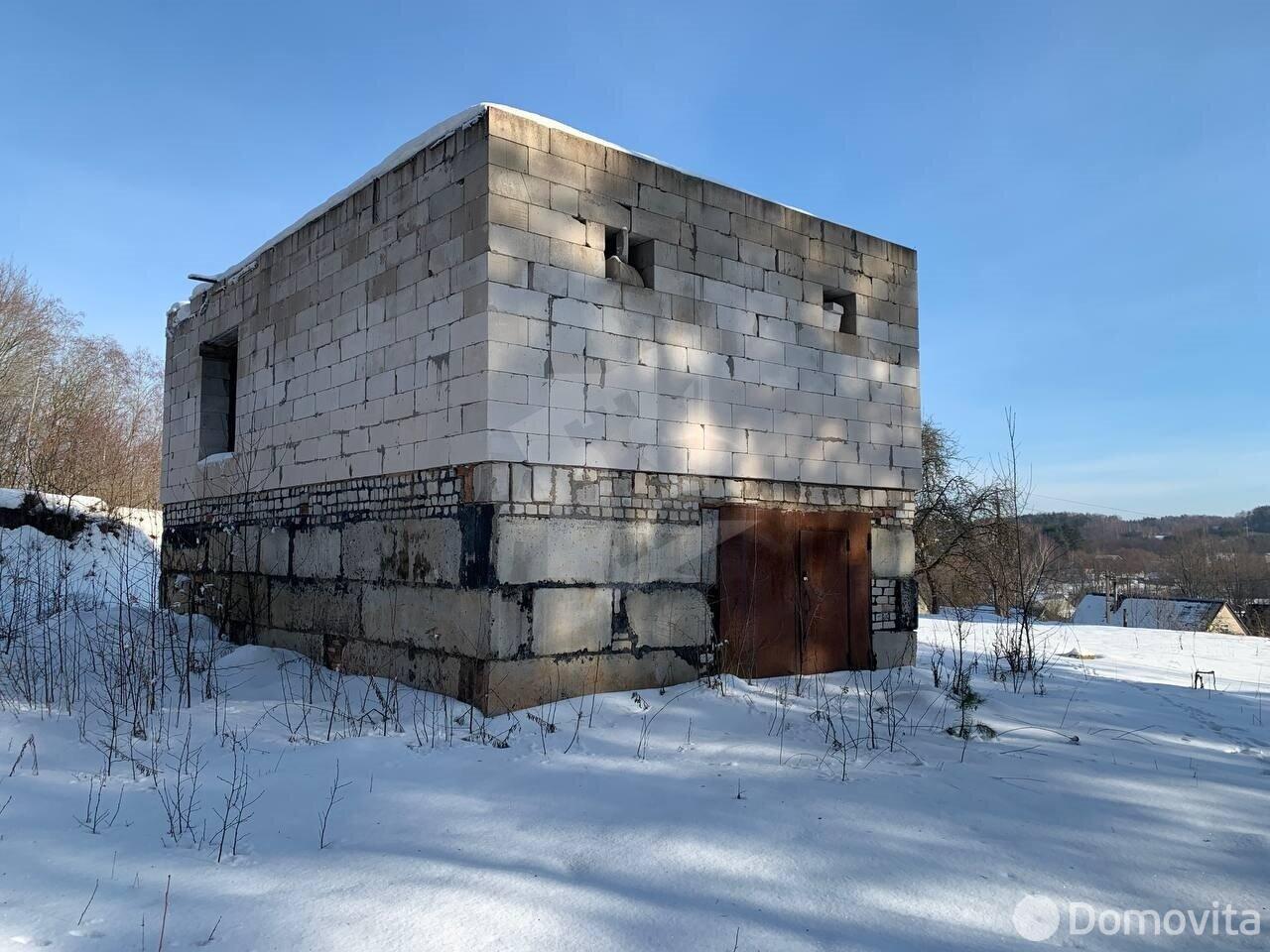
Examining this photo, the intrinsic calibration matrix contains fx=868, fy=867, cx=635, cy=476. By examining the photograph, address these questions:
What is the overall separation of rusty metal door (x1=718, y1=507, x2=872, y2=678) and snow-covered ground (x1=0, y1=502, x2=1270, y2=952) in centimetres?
81

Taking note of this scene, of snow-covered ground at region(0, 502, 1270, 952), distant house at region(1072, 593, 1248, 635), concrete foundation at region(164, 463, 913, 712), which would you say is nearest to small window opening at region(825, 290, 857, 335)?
concrete foundation at region(164, 463, 913, 712)

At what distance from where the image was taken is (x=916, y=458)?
1001 centimetres

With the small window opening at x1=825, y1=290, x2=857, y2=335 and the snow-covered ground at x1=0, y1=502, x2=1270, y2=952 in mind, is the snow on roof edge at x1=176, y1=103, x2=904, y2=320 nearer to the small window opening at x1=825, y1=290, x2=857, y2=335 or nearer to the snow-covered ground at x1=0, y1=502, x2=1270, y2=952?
the small window opening at x1=825, y1=290, x2=857, y2=335

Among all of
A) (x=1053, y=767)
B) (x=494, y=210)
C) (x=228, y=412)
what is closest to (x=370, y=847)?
(x=1053, y=767)

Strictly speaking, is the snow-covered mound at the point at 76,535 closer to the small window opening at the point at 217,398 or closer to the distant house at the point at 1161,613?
the small window opening at the point at 217,398

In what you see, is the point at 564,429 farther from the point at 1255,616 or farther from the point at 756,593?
the point at 1255,616

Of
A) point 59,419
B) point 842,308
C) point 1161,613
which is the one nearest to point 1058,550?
point 842,308

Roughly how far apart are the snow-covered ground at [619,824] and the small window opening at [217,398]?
15.2 feet

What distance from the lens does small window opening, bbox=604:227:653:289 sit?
25.0 feet

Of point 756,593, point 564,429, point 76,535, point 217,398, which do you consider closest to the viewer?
point 564,429

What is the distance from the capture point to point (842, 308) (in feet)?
31.3

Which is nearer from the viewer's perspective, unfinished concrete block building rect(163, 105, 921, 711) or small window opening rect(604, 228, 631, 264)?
unfinished concrete block building rect(163, 105, 921, 711)

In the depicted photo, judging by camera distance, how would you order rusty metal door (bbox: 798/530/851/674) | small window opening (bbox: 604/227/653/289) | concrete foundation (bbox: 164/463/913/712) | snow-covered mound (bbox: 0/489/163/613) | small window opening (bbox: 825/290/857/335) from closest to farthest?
concrete foundation (bbox: 164/463/913/712) → small window opening (bbox: 604/227/653/289) → rusty metal door (bbox: 798/530/851/674) → small window opening (bbox: 825/290/857/335) → snow-covered mound (bbox: 0/489/163/613)

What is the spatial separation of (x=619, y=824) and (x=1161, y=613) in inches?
1157
